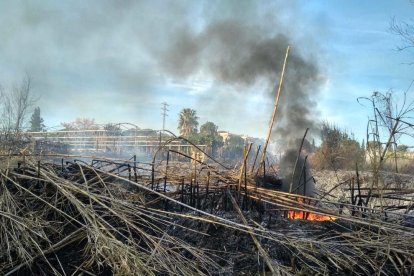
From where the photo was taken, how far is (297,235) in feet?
13.0

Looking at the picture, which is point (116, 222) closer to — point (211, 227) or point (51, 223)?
point (51, 223)

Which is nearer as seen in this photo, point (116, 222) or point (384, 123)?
point (116, 222)

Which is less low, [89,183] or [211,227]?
[89,183]

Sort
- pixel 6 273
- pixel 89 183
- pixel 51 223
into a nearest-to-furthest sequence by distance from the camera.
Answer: pixel 6 273 < pixel 51 223 < pixel 89 183

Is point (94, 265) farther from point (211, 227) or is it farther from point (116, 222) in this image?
point (211, 227)

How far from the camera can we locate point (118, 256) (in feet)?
10.6

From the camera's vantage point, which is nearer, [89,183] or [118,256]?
[118,256]

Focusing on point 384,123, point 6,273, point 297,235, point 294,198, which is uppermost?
point 384,123

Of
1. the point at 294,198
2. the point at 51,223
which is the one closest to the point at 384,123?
the point at 294,198

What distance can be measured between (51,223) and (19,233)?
380mm

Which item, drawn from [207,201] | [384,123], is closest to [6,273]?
[207,201]

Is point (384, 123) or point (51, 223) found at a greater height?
point (384, 123)

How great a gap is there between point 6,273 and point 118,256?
1.07 metres

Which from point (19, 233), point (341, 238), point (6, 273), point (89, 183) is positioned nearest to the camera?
point (6, 273)
